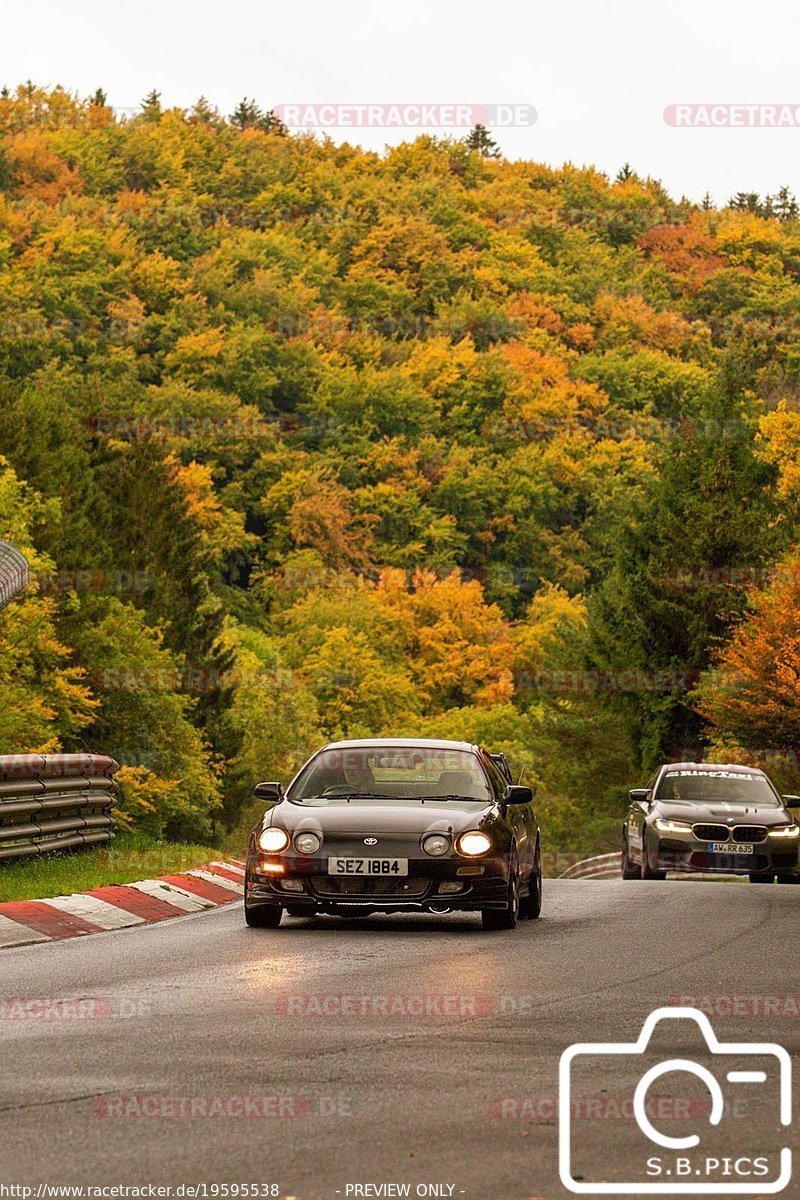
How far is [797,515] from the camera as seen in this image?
249 ft

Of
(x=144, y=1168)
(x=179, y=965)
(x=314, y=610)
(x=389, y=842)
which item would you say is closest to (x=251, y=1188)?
(x=144, y=1168)

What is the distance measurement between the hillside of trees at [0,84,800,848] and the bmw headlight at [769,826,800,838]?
109ft

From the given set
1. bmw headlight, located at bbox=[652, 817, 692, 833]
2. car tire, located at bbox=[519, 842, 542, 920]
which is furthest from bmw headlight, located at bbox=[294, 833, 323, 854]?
bmw headlight, located at bbox=[652, 817, 692, 833]

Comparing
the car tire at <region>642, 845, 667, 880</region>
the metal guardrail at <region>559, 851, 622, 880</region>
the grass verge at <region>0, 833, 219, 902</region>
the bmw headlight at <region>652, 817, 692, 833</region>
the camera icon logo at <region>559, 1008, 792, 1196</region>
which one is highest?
the camera icon logo at <region>559, 1008, 792, 1196</region>

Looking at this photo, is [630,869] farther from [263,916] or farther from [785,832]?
[263,916]

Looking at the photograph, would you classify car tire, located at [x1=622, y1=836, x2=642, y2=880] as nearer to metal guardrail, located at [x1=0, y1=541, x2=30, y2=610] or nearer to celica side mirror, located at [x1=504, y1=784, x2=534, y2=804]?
metal guardrail, located at [x1=0, y1=541, x2=30, y2=610]

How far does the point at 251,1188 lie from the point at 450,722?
110743 millimetres

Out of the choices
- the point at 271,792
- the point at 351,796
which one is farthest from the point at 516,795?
the point at 271,792

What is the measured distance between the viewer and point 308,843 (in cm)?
1527

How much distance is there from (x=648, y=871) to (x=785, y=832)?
1854mm

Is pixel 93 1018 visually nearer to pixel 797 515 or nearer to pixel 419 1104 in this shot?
pixel 419 1104

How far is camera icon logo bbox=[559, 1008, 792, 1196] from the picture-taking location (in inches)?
237

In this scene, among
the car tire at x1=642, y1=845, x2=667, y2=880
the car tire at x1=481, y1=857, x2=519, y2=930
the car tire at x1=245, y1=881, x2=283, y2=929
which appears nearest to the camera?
the car tire at x1=245, y1=881, x2=283, y2=929

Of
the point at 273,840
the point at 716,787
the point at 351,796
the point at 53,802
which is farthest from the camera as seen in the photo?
the point at 716,787
